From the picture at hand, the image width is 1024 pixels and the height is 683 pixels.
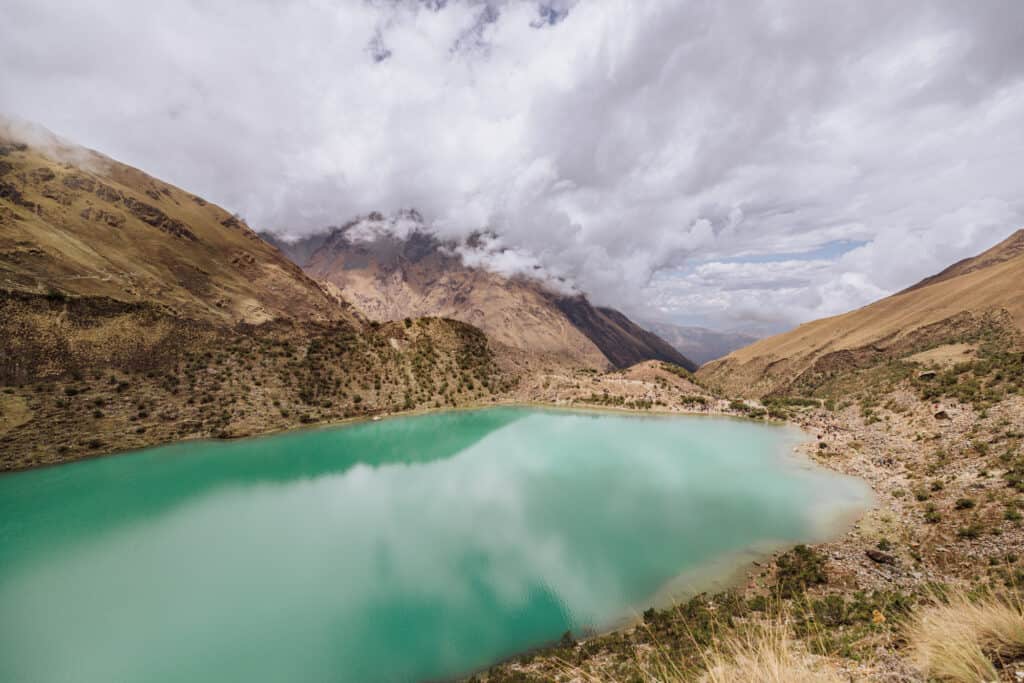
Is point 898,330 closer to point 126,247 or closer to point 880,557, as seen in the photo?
point 880,557

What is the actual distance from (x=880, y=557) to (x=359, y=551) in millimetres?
21745

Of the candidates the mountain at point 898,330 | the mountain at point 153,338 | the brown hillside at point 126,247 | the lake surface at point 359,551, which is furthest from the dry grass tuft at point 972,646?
the brown hillside at point 126,247

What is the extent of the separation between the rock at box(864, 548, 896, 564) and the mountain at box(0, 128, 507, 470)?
51790 millimetres

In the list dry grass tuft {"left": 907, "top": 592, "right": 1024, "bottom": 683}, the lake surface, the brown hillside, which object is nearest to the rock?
the lake surface

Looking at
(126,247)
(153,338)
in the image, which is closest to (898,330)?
(153,338)

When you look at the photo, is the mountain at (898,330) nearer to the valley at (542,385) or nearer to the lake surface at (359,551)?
the valley at (542,385)

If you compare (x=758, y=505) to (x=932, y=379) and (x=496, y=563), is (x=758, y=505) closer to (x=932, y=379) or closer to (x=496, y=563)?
(x=496, y=563)

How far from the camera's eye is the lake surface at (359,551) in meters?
12.5

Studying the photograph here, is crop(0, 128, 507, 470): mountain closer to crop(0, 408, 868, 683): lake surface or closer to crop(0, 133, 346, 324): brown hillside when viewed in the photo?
crop(0, 133, 346, 324): brown hillside

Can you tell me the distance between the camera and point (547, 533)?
1902 cm

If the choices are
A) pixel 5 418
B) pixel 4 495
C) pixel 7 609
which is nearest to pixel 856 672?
pixel 7 609

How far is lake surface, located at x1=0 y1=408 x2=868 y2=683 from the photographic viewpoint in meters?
12.5

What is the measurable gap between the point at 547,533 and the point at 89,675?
647 inches

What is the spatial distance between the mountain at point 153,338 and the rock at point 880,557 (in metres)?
51.8
